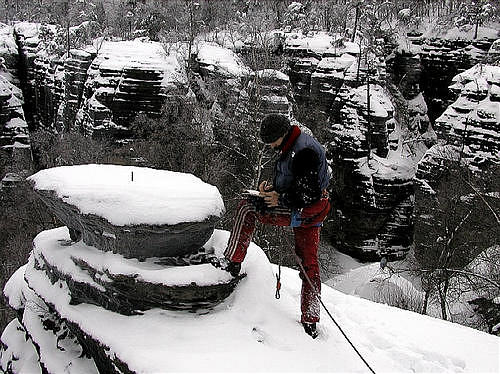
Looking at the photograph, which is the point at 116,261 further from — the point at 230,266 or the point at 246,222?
the point at 246,222

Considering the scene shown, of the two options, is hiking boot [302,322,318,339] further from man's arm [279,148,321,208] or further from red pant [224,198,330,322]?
man's arm [279,148,321,208]

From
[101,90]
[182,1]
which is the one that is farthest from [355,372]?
[182,1]

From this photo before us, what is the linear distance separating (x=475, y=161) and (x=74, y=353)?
54.0 feet

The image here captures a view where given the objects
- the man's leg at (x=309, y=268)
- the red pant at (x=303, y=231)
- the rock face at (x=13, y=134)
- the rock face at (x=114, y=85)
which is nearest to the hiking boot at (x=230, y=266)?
the red pant at (x=303, y=231)

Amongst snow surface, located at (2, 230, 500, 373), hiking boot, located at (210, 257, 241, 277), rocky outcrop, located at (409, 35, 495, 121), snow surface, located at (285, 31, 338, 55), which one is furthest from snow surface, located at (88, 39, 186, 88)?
hiking boot, located at (210, 257, 241, 277)

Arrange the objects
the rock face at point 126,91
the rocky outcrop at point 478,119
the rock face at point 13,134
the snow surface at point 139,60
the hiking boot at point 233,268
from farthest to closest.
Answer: the rock face at point 13,134 < the snow surface at point 139,60 < the rock face at point 126,91 < the rocky outcrop at point 478,119 < the hiking boot at point 233,268

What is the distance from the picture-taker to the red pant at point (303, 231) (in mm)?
4133

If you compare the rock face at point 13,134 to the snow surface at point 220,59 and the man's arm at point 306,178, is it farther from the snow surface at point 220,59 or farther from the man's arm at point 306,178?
the man's arm at point 306,178

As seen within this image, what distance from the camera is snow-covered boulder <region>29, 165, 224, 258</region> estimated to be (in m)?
4.36

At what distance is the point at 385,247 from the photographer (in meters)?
20.3

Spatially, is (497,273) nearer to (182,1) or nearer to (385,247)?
(385,247)

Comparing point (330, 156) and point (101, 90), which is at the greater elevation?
point (101, 90)

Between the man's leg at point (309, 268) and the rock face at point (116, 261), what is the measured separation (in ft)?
2.41

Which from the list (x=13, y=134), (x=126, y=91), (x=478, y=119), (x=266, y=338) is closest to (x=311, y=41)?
(x=126, y=91)
